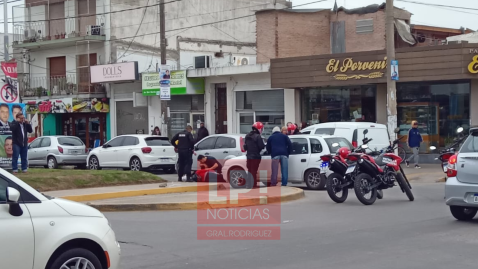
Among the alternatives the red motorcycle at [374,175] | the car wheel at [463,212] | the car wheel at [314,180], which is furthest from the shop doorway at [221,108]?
the car wheel at [463,212]

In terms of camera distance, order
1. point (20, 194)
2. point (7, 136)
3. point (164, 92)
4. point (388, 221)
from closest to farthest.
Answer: point (20, 194)
point (388, 221)
point (7, 136)
point (164, 92)

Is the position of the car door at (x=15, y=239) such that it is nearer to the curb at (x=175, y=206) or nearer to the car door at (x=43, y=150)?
the curb at (x=175, y=206)

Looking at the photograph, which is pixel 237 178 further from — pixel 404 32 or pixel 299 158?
pixel 404 32

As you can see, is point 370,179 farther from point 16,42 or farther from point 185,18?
point 16,42

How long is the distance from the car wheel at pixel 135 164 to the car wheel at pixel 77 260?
733 inches

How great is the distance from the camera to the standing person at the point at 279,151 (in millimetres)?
17844

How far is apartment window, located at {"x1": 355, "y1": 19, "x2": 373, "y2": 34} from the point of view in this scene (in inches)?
1224

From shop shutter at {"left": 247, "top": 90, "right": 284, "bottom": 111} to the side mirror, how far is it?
2501cm

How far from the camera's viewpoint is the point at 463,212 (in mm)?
11773

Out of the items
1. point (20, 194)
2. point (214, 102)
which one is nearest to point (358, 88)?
point (214, 102)

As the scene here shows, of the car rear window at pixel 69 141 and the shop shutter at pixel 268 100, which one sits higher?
the shop shutter at pixel 268 100

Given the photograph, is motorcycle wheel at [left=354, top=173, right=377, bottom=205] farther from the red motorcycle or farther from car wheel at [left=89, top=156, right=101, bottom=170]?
car wheel at [left=89, top=156, right=101, bottom=170]

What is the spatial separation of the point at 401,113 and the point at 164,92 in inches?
388

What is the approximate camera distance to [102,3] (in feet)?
123
